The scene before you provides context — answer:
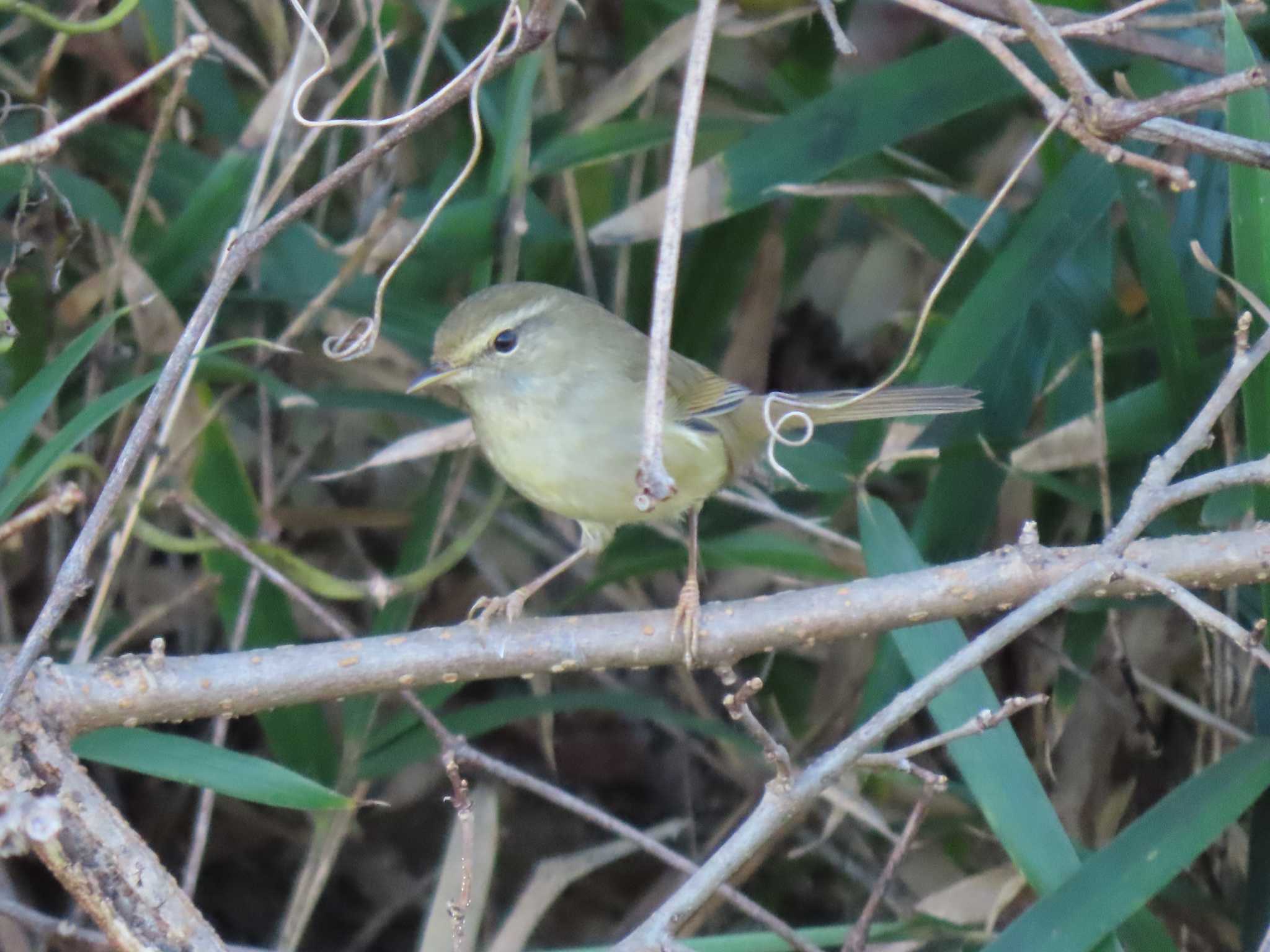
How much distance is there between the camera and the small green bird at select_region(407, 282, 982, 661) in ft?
7.32

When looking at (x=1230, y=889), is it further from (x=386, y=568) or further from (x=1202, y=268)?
(x=386, y=568)

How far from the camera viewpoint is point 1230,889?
242cm

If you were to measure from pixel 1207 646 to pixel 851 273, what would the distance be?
4.53ft

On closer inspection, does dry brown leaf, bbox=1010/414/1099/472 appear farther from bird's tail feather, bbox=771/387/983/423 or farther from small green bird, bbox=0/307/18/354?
small green bird, bbox=0/307/18/354

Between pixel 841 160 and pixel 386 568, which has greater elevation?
pixel 841 160

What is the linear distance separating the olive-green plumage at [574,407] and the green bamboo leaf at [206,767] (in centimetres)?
64

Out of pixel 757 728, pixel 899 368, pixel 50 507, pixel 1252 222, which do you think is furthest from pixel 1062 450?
pixel 50 507

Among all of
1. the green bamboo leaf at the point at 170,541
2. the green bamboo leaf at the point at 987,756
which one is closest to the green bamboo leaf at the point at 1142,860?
the green bamboo leaf at the point at 987,756

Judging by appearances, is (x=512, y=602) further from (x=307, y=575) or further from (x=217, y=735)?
(x=217, y=735)

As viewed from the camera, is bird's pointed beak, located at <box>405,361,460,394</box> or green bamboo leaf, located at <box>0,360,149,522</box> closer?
green bamboo leaf, located at <box>0,360,149,522</box>

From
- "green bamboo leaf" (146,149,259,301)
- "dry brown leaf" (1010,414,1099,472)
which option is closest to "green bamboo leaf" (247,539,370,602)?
"green bamboo leaf" (146,149,259,301)

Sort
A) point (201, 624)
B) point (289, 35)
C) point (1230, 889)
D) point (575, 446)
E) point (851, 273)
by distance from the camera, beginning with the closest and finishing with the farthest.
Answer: point (575, 446) < point (1230, 889) < point (289, 35) < point (201, 624) < point (851, 273)

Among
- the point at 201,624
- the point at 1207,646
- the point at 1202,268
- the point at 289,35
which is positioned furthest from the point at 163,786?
the point at 1202,268

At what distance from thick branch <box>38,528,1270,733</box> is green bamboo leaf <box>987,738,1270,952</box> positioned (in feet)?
1.09
